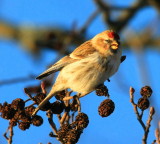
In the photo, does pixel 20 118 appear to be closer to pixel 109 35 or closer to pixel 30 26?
pixel 109 35

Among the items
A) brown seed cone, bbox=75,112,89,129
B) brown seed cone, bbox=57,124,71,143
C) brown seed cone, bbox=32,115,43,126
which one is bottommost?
brown seed cone, bbox=57,124,71,143

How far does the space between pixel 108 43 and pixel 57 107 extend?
858 mm

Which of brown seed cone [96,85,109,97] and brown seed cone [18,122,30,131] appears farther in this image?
brown seed cone [96,85,109,97]

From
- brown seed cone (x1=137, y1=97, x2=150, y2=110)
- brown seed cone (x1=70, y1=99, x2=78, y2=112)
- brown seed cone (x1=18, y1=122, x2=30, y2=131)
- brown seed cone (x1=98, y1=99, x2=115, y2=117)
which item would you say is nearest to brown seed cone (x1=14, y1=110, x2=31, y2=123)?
brown seed cone (x1=18, y1=122, x2=30, y2=131)

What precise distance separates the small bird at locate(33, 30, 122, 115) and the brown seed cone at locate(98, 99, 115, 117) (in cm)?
38

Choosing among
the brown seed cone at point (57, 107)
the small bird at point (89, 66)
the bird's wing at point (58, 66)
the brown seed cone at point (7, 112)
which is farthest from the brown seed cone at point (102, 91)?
the brown seed cone at point (7, 112)

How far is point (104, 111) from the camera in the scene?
7.11 feet

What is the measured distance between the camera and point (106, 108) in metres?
2.17

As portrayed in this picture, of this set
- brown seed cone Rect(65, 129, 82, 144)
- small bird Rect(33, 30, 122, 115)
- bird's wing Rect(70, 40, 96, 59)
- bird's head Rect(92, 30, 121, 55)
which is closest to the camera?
brown seed cone Rect(65, 129, 82, 144)

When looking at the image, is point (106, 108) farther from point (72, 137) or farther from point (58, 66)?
point (58, 66)

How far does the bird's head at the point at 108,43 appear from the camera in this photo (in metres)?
2.81

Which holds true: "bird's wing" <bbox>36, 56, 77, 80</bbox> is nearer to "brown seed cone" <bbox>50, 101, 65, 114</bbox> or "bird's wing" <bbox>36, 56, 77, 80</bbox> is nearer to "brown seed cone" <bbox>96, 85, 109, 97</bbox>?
"brown seed cone" <bbox>96, 85, 109, 97</bbox>

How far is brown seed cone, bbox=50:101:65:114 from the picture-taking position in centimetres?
215

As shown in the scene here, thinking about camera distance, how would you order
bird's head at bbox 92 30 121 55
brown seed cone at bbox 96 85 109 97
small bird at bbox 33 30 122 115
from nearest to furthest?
brown seed cone at bbox 96 85 109 97 → small bird at bbox 33 30 122 115 → bird's head at bbox 92 30 121 55
